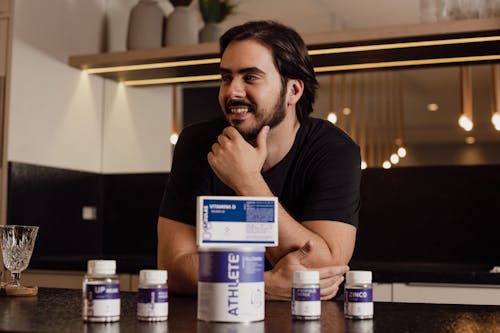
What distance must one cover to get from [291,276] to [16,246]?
1.66 ft

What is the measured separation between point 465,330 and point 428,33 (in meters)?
1.61

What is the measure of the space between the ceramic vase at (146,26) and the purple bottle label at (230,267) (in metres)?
1.99

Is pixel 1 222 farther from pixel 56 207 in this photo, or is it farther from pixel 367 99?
pixel 367 99

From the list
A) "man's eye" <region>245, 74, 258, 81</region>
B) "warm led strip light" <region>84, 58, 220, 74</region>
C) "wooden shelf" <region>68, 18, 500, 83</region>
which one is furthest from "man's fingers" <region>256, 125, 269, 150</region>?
"warm led strip light" <region>84, 58, 220, 74</region>

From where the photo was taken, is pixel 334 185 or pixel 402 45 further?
→ pixel 402 45

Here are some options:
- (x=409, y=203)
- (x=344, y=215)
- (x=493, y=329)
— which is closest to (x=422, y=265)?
(x=409, y=203)

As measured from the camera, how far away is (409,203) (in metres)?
2.69

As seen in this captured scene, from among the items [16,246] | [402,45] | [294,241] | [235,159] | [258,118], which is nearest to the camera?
[16,246]

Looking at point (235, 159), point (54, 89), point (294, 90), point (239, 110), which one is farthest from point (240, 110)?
point (54, 89)

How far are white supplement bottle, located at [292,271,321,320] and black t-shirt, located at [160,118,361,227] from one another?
0.56 m

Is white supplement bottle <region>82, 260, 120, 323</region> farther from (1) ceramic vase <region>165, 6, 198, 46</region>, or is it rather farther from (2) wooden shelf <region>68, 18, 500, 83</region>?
(1) ceramic vase <region>165, 6, 198, 46</region>

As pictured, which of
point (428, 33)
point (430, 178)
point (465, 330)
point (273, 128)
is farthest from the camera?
point (430, 178)

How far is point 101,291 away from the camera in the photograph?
3.05 ft

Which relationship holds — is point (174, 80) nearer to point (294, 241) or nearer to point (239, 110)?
point (239, 110)
